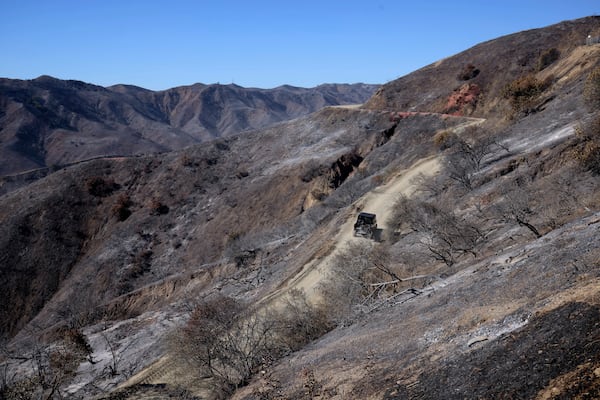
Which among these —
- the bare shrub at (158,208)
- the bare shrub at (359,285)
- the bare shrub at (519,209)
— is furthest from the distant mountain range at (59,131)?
the bare shrub at (519,209)

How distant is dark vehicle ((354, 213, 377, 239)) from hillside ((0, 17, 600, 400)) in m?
1.09

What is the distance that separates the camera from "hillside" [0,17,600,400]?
29.7ft

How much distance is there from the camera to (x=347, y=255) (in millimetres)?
23875

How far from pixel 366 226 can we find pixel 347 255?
4007 mm

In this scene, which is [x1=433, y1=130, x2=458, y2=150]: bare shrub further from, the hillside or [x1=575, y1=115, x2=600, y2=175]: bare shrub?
[x1=575, y1=115, x2=600, y2=175]: bare shrub

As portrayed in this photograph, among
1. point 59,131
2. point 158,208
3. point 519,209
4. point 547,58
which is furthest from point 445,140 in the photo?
point 59,131

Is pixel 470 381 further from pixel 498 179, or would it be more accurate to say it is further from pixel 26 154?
pixel 26 154

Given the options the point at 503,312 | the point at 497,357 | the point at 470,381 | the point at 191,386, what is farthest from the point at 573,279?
the point at 191,386

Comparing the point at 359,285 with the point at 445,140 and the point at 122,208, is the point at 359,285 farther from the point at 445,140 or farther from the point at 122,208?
the point at 122,208

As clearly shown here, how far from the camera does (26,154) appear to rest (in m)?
142

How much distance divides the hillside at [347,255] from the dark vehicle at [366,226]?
1090 mm

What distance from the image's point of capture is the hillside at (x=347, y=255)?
9039mm

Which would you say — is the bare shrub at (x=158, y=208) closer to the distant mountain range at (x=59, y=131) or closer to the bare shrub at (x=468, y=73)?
the bare shrub at (x=468, y=73)

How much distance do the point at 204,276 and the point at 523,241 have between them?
27.5 metres
